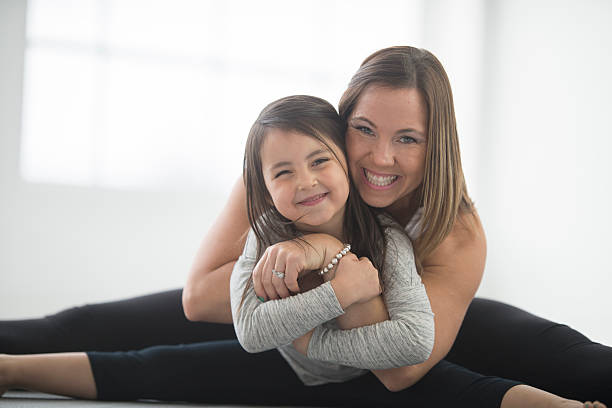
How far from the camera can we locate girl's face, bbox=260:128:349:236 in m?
1.14

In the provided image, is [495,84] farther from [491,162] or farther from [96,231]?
[96,231]

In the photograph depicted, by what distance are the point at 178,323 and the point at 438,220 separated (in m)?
0.80

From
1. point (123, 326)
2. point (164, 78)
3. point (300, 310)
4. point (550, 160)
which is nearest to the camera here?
point (300, 310)

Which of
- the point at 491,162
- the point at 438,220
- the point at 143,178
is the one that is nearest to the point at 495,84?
the point at 491,162

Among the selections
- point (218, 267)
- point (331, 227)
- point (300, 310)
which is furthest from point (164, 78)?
point (300, 310)

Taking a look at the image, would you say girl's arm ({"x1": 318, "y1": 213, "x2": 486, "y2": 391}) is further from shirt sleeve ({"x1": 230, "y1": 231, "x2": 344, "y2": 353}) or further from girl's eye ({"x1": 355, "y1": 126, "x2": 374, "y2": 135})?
girl's eye ({"x1": 355, "y1": 126, "x2": 374, "y2": 135})

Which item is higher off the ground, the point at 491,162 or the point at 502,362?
the point at 491,162

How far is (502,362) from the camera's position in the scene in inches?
55.7

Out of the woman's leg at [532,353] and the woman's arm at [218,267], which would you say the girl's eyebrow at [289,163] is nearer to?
the woman's arm at [218,267]

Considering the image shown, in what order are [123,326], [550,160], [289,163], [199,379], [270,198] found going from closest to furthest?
[289,163] < [270,198] < [199,379] < [123,326] < [550,160]

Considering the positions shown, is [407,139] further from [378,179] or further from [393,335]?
[393,335]

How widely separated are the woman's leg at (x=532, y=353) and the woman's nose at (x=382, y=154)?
553 mm

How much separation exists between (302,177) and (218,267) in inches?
17.6

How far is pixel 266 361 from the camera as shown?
1.37m
